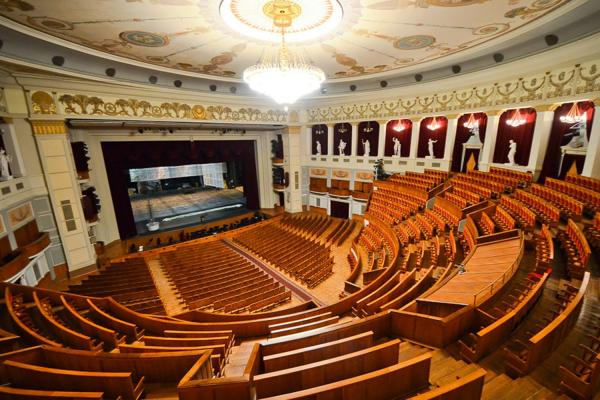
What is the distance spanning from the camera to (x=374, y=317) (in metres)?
2.77

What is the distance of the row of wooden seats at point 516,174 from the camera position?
6461mm

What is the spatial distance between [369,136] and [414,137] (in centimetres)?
202

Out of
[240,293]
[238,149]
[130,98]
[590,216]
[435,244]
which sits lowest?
[240,293]

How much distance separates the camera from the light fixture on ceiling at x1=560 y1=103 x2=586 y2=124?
5766 mm

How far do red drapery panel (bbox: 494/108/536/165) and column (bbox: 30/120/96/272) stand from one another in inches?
483

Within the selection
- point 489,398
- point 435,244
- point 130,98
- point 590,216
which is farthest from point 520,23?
point 130,98

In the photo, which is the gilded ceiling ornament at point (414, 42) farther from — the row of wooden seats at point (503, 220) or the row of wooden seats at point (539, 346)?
the row of wooden seats at point (539, 346)

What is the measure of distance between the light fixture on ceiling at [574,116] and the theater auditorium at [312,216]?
75 mm

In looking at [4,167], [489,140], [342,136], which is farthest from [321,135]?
[4,167]

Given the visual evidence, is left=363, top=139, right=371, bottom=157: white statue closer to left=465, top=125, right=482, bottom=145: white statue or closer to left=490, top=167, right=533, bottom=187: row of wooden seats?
left=465, top=125, right=482, bottom=145: white statue

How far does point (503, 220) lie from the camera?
482 centimetres

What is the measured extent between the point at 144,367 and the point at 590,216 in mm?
6859

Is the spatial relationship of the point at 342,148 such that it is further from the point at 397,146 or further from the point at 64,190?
the point at 64,190

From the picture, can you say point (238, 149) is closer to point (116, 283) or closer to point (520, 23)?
point (116, 283)
